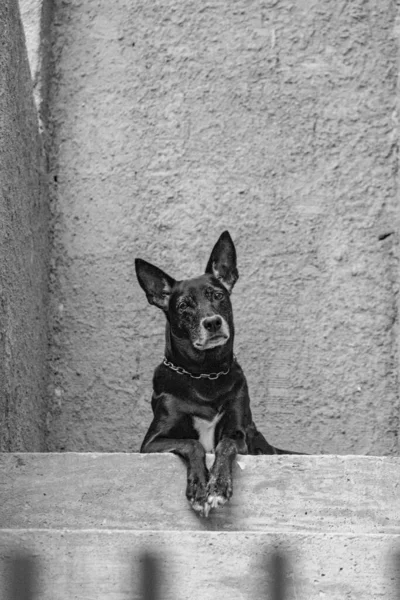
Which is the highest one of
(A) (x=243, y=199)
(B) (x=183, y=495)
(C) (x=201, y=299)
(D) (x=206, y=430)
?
(A) (x=243, y=199)

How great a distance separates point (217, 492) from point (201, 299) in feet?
2.85

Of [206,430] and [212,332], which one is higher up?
[212,332]

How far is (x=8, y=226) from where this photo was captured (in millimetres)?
4695

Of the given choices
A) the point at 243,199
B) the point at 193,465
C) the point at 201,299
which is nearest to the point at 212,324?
the point at 201,299

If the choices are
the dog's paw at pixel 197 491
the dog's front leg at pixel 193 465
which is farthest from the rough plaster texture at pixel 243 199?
the dog's paw at pixel 197 491

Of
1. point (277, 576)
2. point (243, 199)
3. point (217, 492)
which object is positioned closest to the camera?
point (277, 576)

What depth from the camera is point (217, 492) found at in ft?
12.1

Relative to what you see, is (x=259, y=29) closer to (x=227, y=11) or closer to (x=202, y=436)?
(x=227, y=11)

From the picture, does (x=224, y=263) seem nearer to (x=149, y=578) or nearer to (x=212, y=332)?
(x=212, y=332)

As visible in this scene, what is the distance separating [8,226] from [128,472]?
1330 millimetres

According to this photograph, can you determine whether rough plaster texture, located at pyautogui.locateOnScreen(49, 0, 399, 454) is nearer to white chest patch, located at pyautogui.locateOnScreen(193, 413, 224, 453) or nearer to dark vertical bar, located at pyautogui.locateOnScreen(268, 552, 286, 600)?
white chest patch, located at pyautogui.locateOnScreen(193, 413, 224, 453)

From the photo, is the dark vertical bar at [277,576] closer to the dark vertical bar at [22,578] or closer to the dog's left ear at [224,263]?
the dark vertical bar at [22,578]

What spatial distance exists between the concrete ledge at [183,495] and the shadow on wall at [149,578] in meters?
0.41

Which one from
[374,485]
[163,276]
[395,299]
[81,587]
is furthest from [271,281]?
[81,587]
